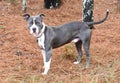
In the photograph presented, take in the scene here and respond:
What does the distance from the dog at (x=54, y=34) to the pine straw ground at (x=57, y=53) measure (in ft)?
0.97

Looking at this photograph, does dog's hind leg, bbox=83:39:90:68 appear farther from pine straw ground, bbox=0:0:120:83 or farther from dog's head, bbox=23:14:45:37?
dog's head, bbox=23:14:45:37

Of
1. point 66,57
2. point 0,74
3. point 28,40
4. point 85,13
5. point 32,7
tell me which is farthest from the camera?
point 32,7

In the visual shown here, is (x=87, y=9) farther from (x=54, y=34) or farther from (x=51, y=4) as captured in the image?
(x=54, y=34)

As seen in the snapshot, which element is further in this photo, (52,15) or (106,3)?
(106,3)

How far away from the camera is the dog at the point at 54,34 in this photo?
6.66 metres

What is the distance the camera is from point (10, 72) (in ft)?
22.8

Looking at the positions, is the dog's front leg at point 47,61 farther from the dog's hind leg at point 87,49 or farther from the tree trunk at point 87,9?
the tree trunk at point 87,9

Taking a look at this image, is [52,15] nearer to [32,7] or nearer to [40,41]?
[32,7]

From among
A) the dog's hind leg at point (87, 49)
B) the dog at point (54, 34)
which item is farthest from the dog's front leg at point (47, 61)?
the dog's hind leg at point (87, 49)

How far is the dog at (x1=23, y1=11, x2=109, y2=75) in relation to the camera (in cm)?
666

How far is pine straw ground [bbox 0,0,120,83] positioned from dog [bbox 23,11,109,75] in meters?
0.30

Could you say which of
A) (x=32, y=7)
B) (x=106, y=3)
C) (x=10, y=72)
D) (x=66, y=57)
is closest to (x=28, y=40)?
(x=66, y=57)

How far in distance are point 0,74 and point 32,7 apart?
17.2 feet

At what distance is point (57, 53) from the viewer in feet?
26.6
